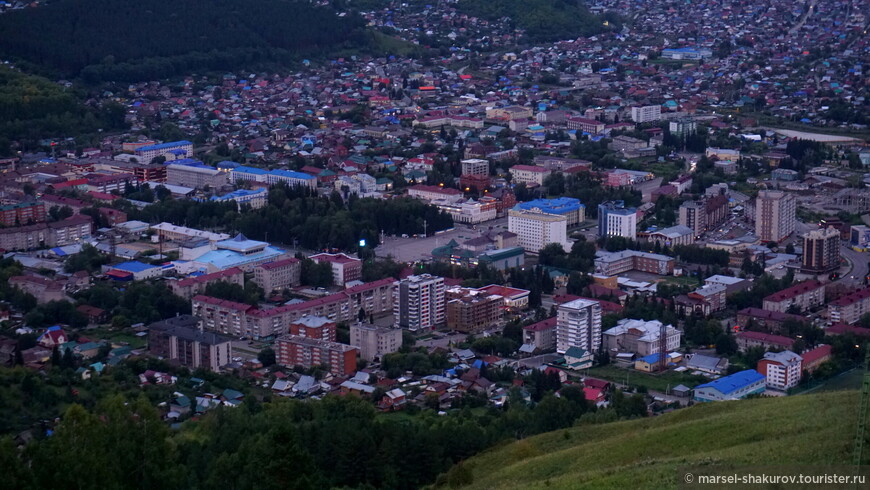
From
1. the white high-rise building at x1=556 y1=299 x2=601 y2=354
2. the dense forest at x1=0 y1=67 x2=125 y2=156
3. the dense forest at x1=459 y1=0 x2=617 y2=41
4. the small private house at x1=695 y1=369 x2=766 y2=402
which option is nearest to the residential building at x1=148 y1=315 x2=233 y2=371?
the white high-rise building at x1=556 y1=299 x2=601 y2=354

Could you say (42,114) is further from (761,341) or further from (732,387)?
(732,387)

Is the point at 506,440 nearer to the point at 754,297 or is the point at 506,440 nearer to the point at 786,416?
the point at 786,416

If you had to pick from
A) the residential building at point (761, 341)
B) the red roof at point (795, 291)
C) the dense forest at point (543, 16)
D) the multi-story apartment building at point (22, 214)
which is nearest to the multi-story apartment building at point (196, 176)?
the multi-story apartment building at point (22, 214)

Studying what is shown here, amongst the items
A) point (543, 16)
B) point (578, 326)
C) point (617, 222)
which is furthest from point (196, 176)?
point (543, 16)

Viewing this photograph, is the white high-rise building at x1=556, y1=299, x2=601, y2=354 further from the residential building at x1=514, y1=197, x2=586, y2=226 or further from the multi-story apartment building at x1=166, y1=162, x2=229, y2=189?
the multi-story apartment building at x1=166, y1=162, x2=229, y2=189

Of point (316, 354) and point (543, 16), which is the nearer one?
point (316, 354)

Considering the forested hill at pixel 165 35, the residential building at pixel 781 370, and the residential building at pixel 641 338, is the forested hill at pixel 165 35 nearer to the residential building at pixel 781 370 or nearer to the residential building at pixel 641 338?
the residential building at pixel 641 338
